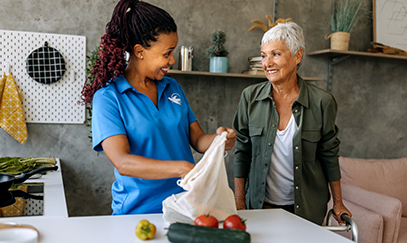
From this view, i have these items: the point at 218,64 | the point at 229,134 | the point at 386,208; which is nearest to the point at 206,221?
the point at 229,134

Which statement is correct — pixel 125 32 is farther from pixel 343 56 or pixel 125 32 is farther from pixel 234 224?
pixel 343 56

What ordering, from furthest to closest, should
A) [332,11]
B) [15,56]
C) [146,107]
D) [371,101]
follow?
[371,101]
[332,11]
[15,56]
[146,107]

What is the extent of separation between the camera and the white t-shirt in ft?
6.20

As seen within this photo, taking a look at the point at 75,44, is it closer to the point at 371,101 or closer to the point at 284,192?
the point at 284,192

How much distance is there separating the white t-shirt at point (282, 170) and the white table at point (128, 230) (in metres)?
0.55

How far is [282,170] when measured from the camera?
75.5 inches

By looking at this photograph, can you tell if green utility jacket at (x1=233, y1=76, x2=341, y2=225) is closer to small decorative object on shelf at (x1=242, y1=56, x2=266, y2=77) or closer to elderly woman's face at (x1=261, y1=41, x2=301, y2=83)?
elderly woman's face at (x1=261, y1=41, x2=301, y2=83)

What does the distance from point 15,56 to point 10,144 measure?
67 cm

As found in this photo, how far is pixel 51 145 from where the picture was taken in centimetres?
282

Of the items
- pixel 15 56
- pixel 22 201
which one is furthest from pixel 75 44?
pixel 22 201

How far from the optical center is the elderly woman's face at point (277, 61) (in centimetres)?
184

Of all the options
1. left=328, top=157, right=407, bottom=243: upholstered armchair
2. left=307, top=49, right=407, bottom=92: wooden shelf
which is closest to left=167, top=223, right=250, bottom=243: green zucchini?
left=328, top=157, right=407, bottom=243: upholstered armchair

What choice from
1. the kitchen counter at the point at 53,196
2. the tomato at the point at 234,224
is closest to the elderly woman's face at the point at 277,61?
the tomato at the point at 234,224

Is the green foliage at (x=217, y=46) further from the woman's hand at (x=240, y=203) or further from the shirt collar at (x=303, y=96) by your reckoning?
the woman's hand at (x=240, y=203)
